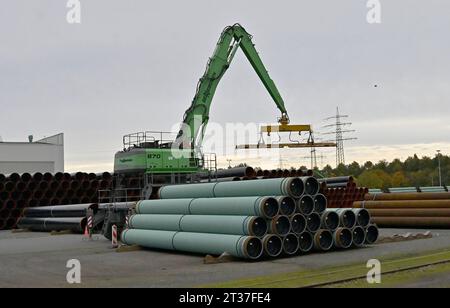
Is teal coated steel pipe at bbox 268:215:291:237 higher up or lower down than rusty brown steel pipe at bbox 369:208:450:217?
higher up

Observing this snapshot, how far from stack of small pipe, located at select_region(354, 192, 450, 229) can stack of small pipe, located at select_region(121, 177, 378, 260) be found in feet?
24.5

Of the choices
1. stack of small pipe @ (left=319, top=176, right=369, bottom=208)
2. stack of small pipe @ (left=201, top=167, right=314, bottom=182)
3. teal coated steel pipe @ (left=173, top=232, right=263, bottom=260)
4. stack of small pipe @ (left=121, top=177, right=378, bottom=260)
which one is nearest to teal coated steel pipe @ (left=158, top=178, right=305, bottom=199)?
stack of small pipe @ (left=121, top=177, right=378, bottom=260)

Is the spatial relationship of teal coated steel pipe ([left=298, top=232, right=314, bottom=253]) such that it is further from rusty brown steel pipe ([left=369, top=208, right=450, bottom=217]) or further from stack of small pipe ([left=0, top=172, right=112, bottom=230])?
stack of small pipe ([left=0, top=172, right=112, bottom=230])

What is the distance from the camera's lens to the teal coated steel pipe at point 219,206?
14.7 m

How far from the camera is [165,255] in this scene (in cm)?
1689

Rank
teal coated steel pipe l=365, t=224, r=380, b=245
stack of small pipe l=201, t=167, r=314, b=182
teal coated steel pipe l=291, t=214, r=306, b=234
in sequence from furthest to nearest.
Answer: stack of small pipe l=201, t=167, r=314, b=182, teal coated steel pipe l=365, t=224, r=380, b=245, teal coated steel pipe l=291, t=214, r=306, b=234

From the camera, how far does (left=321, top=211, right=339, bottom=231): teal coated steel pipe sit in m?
16.0

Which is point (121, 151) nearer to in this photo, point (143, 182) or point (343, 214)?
point (143, 182)

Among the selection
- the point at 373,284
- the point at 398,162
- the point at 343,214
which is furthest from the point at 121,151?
the point at 398,162

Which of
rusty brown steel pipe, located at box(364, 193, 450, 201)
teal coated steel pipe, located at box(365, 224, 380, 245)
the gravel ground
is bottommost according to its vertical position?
the gravel ground

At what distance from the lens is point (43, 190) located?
113 ft

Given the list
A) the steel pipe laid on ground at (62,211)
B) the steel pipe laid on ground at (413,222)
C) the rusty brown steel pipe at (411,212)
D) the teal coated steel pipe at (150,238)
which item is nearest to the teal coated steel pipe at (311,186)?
the teal coated steel pipe at (150,238)

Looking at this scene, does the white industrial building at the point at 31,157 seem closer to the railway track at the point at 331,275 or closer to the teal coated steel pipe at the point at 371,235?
the teal coated steel pipe at the point at 371,235
